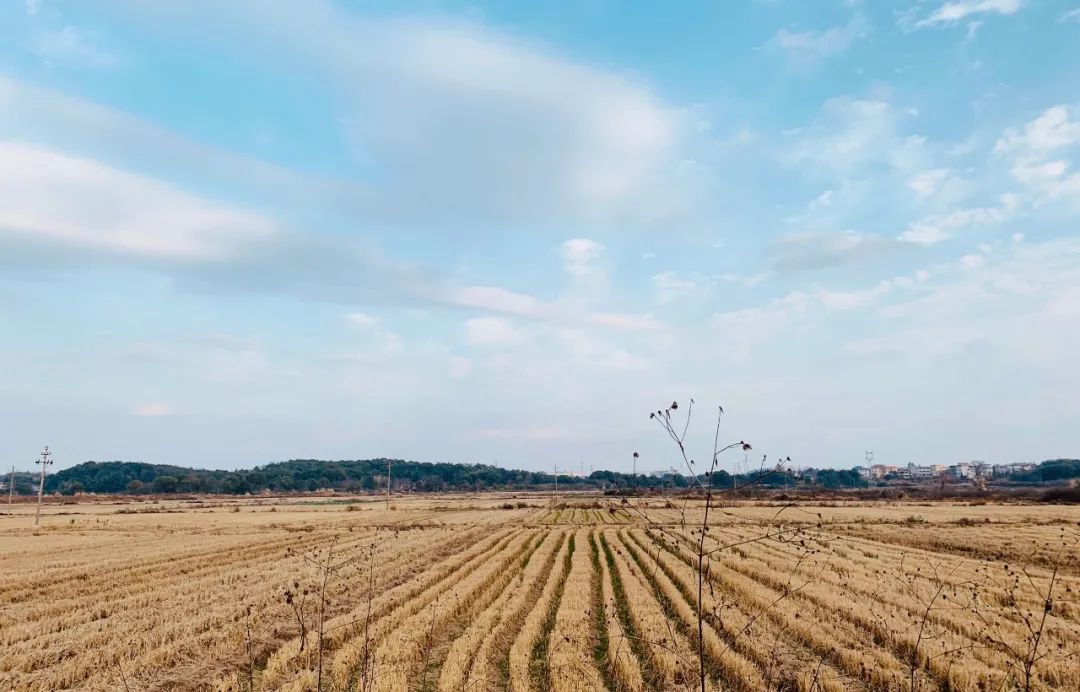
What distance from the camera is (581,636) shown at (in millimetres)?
14531

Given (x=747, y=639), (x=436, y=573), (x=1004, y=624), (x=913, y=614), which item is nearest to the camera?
(x=747, y=639)

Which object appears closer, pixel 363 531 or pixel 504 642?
pixel 504 642

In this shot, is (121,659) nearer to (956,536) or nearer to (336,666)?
(336,666)

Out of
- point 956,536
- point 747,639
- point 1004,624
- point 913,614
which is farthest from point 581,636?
point 956,536

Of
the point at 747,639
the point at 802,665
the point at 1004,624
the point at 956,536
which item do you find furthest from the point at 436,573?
the point at 956,536

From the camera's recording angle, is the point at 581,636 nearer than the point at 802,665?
No

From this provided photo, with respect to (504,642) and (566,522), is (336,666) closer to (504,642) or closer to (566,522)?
(504,642)

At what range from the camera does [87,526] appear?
185 feet

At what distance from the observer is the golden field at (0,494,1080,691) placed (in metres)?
11.6

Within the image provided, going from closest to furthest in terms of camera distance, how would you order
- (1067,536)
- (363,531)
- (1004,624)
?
(1004,624)
(1067,536)
(363,531)

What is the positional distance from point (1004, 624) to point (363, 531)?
133ft

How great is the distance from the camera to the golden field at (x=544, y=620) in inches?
456

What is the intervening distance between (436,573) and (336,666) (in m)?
12.7

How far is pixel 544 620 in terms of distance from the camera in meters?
16.4
